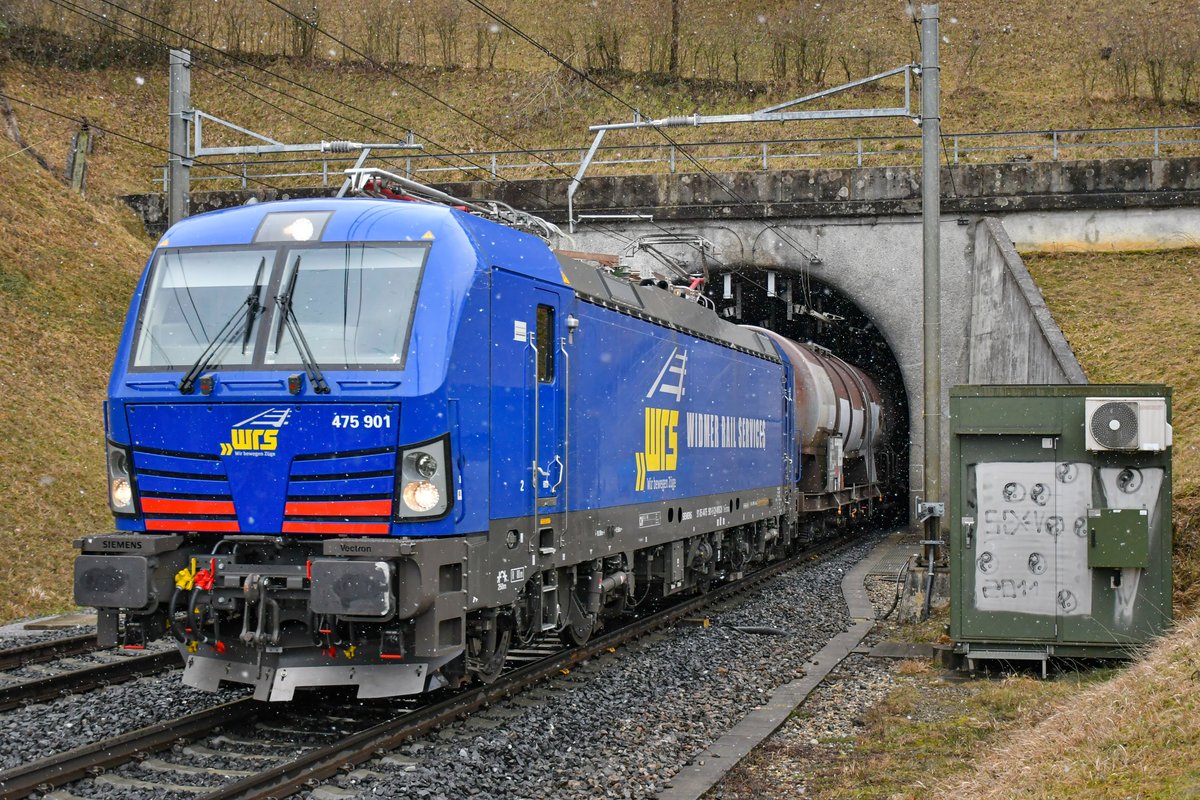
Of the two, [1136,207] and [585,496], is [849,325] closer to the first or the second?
[1136,207]

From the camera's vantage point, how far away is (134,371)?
7957 millimetres

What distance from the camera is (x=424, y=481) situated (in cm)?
738

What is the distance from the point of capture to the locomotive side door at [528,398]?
819 cm

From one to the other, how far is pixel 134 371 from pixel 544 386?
9.20 ft

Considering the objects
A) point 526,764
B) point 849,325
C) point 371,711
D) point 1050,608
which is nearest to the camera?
point 526,764

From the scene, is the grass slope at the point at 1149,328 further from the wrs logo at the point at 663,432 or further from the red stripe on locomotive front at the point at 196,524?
the red stripe on locomotive front at the point at 196,524

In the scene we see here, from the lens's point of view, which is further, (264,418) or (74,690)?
(74,690)

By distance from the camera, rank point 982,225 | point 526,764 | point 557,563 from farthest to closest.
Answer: point 982,225 < point 557,563 < point 526,764

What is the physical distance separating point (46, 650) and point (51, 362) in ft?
33.8

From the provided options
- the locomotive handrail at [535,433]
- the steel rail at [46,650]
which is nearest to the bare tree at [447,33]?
the steel rail at [46,650]

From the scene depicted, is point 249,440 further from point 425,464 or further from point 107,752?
point 107,752

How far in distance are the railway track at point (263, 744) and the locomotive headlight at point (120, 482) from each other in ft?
4.56

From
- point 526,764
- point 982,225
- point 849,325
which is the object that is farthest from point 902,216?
point 526,764

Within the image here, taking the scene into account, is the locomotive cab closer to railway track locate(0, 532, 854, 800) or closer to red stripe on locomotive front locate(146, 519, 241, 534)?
red stripe on locomotive front locate(146, 519, 241, 534)
